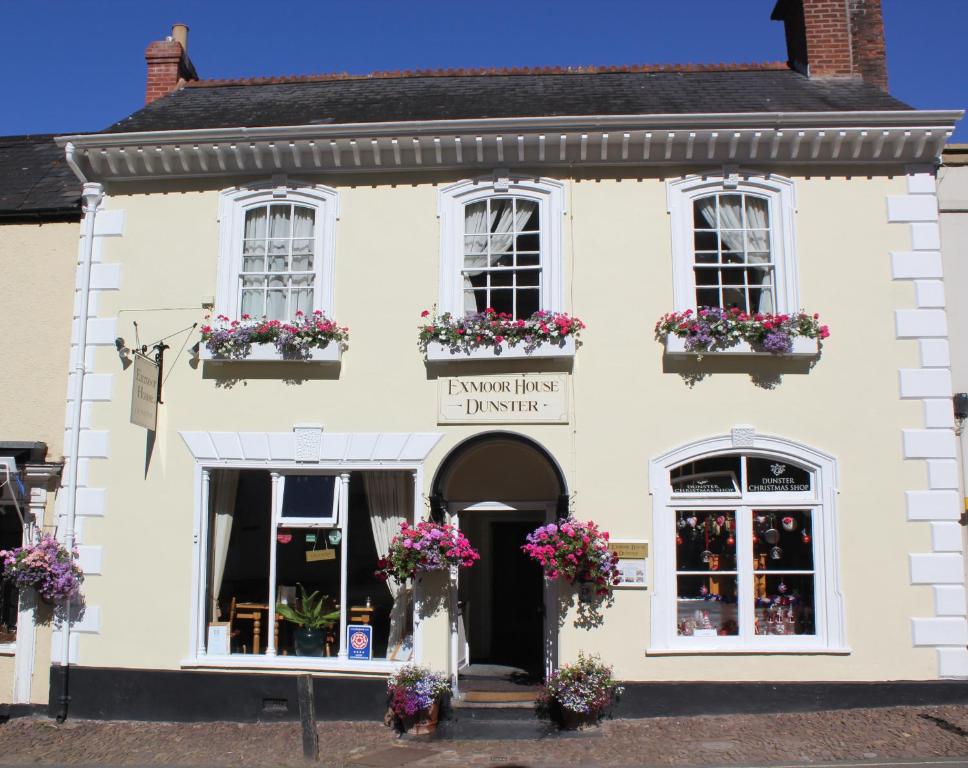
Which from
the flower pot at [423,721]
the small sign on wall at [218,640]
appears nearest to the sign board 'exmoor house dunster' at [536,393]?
the small sign on wall at [218,640]

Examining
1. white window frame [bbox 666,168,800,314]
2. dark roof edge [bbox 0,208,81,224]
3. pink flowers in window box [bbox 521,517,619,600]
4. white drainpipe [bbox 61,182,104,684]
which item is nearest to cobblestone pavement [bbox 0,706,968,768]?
white drainpipe [bbox 61,182,104,684]

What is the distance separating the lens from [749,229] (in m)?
9.63

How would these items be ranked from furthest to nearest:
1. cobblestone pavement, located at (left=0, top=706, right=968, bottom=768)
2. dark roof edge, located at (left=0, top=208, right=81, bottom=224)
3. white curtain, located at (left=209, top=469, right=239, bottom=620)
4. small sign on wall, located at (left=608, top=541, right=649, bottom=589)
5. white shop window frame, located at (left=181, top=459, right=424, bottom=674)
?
dark roof edge, located at (left=0, top=208, right=81, bottom=224), white curtain, located at (left=209, top=469, right=239, bottom=620), white shop window frame, located at (left=181, top=459, right=424, bottom=674), small sign on wall, located at (left=608, top=541, right=649, bottom=589), cobblestone pavement, located at (left=0, top=706, right=968, bottom=768)

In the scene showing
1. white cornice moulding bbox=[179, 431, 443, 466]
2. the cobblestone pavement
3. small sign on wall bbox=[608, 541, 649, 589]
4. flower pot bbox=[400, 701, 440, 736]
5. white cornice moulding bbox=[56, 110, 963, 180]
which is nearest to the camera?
the cobblestone pavement

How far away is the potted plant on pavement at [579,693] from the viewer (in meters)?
8.53

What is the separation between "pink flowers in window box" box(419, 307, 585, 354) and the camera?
9.23 m

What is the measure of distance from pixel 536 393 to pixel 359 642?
11.3 feet

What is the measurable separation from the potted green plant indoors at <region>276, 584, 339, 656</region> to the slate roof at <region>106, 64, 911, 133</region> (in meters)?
5.80

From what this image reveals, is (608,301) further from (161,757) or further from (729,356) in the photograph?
(161,757)

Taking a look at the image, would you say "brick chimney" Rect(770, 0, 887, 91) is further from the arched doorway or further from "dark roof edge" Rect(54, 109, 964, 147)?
the arched doorway

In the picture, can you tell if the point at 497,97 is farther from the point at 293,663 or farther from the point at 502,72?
the point at 293,663

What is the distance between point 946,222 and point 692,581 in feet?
17.3

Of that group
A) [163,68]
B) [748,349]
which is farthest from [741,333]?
[163,68]

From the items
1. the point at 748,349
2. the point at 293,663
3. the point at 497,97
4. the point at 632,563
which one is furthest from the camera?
the point at 497,97
